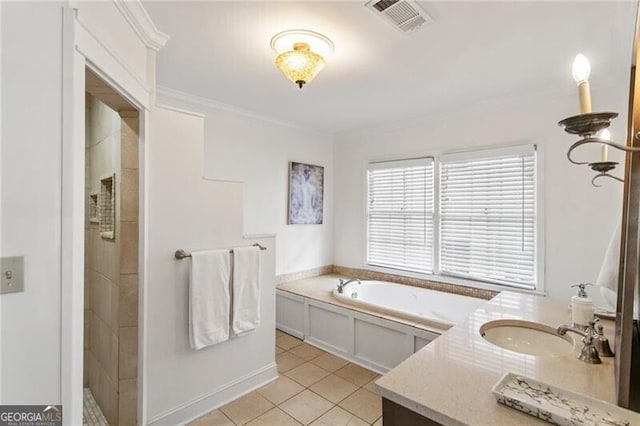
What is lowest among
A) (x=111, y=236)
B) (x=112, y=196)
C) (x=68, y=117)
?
(x=111, y=236)

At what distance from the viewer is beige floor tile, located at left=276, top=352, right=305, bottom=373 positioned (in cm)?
276

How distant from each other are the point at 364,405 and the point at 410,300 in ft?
5.02

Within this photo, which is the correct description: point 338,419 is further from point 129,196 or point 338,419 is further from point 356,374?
point 129,196

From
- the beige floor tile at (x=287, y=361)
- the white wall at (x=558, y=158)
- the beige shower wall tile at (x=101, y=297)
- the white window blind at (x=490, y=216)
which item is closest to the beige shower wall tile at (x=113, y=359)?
the beige shower wall tile at (x=101, y=297)

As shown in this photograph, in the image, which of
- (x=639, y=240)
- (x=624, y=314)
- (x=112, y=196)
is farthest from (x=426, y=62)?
(x=112, y=196)

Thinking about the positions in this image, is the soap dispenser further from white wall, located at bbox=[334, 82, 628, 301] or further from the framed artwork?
the framed artwork

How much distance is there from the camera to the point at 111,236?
193 centimetres

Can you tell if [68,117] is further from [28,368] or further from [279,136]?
[279,136]

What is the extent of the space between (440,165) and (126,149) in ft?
9.90

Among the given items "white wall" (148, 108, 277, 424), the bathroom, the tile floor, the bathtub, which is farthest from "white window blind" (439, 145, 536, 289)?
"white wall" (148, 108, 277, 424)

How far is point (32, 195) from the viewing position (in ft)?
3.32

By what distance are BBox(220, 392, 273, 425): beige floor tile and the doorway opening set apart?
A: 603 millimetres

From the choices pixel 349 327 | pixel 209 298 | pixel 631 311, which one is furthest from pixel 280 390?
pixel 631 311

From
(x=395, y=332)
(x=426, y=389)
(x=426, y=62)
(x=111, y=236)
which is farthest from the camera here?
(x=395, y=332)
